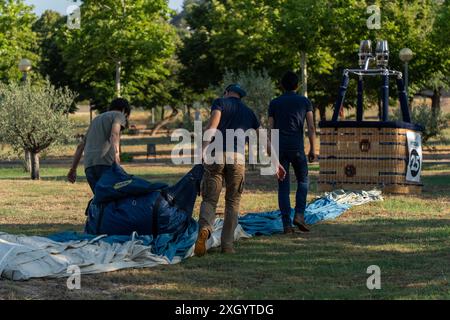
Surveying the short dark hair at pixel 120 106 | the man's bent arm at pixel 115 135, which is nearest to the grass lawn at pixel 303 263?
the man's bent arm at pixel 115 135

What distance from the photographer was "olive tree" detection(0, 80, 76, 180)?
25.6m

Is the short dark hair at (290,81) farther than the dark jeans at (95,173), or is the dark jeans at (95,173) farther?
the short dark hair at (290,81)

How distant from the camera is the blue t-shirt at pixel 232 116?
10.5m

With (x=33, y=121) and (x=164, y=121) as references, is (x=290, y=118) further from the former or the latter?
(x=164, y=121)

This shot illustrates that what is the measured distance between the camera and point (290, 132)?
12.3 metres

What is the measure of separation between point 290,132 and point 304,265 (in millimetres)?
2971

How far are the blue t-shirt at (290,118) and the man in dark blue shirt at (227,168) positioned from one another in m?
1.57

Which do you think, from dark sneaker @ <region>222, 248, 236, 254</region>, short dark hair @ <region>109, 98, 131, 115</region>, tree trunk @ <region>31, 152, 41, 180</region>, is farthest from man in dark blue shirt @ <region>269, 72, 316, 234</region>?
tree trunk @ <region>31, 152, 41, 180</region>

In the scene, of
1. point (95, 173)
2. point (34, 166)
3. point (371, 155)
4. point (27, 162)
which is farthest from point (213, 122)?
point (27, 162)

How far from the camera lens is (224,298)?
7.91 meters

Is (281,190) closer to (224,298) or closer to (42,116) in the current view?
(224,298)

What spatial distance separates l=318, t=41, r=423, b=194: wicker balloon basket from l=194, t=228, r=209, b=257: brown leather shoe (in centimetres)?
864

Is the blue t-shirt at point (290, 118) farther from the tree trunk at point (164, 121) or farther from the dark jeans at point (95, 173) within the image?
the tree trunk at point (164, 121)

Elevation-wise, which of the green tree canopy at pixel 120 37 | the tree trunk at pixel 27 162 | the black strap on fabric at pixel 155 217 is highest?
the green tree canopy at pixel 120 37
